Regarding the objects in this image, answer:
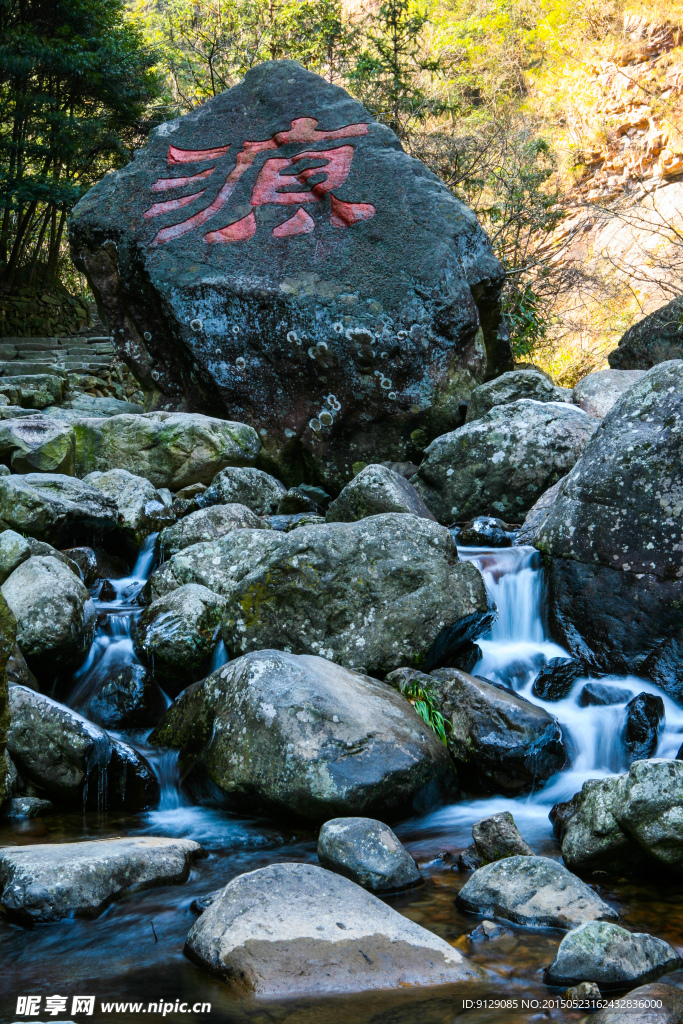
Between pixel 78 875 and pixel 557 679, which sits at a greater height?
pixel 557 679

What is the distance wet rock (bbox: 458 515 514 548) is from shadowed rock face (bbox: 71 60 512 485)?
2.25 metres

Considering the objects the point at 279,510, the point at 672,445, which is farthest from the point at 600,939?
the point at 279,510

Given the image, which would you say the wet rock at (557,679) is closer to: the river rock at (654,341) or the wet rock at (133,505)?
the wet rock at (133,505)

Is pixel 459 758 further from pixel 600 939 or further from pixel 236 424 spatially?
pixel 236 424

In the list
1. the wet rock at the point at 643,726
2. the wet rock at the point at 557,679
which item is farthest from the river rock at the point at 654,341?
the wet rock at the point at 643,726

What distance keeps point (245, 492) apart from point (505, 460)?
2.44 meters

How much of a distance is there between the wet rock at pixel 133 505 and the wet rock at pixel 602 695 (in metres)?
3.79

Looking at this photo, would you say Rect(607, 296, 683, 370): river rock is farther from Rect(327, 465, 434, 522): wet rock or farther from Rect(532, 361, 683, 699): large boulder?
Rect(532, 361, 683, 699): large boulder

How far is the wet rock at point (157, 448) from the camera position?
8031 millimetres

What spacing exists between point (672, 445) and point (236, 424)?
4803 mm

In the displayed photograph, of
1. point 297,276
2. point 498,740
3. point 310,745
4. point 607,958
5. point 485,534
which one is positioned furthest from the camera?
point 297,276

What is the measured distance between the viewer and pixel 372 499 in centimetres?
615

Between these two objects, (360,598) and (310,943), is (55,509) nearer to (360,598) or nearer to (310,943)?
(360,598)

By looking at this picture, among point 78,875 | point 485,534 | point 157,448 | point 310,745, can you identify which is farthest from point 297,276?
point 78,875
